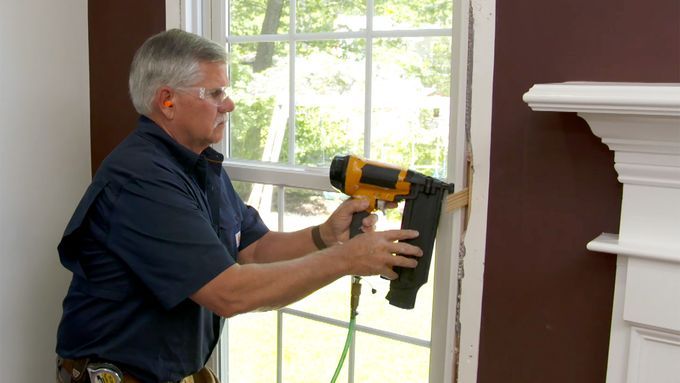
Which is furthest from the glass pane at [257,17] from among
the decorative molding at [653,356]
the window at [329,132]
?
the decorative molding at [653,356]

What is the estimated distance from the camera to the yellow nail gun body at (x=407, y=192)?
131cm

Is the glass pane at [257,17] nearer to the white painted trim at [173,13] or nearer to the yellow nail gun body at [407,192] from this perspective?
the white painted trim at [173,13]

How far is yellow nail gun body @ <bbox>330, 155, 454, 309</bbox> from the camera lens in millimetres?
1314

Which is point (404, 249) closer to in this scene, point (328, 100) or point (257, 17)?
point (328, 100)

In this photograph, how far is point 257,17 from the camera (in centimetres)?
177

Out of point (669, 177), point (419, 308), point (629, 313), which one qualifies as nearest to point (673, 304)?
point (629, 313)

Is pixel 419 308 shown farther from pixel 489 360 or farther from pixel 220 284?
pixel 220 284

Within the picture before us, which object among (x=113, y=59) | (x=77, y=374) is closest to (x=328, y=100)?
(x=113, y=59)

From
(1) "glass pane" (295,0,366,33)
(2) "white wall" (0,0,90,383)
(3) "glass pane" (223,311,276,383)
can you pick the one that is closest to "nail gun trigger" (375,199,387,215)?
(1) "glass pane" (295,0,366,33)

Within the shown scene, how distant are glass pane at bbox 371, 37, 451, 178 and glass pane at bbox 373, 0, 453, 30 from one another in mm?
34

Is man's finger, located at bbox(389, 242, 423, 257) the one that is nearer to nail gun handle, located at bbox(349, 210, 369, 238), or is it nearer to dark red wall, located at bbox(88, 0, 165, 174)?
nail gun handle, located at bbox(349, 210, 369, 238)

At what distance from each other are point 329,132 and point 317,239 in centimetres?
30

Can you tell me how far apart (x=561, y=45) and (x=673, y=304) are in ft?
1.66

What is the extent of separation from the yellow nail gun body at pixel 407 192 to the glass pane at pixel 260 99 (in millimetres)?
473
